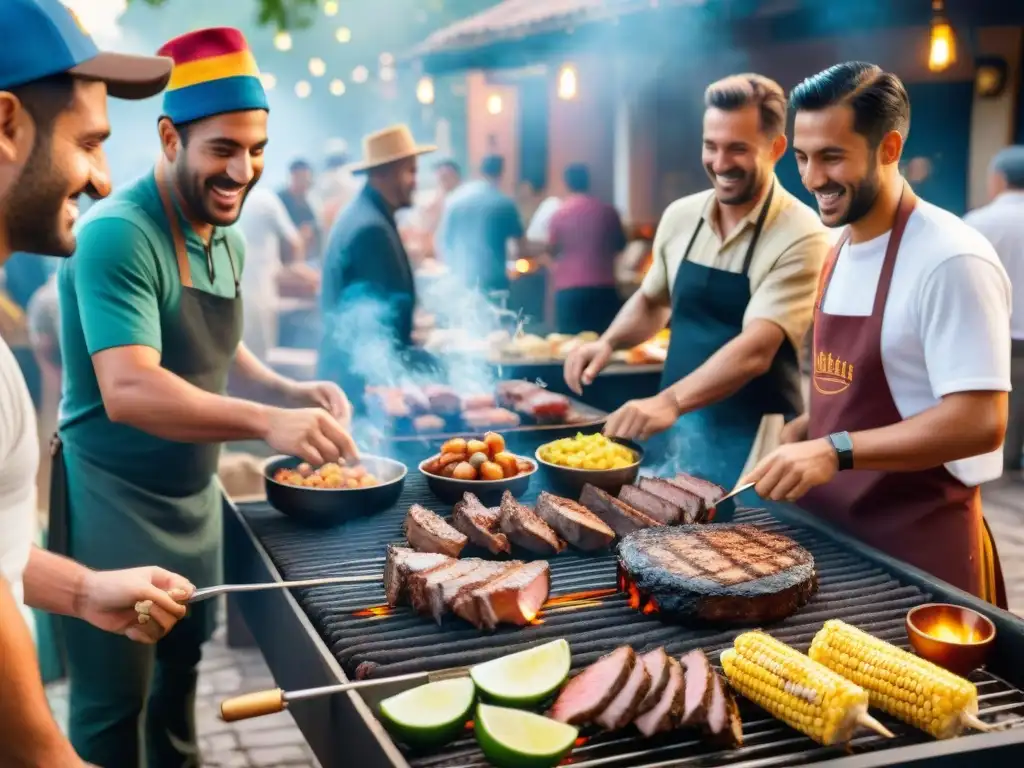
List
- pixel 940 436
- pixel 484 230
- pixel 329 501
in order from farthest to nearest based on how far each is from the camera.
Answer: pixel 484 230 < pixel 329 501 < pixel 940 436

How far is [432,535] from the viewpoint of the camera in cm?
319

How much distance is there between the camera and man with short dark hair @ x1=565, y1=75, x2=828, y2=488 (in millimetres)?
4586

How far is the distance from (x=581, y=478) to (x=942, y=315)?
143 cm

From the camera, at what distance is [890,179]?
347cm

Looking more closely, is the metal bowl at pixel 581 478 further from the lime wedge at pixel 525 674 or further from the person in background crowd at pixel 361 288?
the person in background crowd at pixel 361 288

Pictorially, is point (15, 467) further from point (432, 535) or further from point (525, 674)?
point (432, 535)

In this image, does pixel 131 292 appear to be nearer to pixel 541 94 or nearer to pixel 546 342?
pixel 546 342

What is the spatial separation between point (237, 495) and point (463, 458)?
3143 mm

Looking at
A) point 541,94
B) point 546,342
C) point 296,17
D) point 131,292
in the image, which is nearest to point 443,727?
point 131,292

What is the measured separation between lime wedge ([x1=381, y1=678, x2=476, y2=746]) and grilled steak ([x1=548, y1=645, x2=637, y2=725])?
0.71 feet

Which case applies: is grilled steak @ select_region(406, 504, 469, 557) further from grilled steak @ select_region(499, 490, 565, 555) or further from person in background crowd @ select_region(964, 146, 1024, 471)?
person in background crowd @ select_region(964, 146, 1024, 471)

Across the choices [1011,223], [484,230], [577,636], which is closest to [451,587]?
[577,636]

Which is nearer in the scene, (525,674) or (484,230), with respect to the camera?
(525,674)

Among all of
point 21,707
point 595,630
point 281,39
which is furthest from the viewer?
point 281,39
